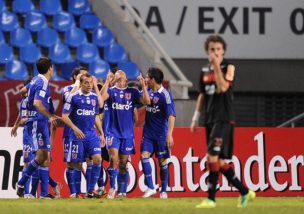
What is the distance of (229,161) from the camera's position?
58.2 feet

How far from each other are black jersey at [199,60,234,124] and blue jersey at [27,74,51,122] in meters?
3.43

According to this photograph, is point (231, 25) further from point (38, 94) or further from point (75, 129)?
point (38, 94)

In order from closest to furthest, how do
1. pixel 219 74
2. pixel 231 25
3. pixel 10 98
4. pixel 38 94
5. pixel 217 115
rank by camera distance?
pixel 219 74, pixel 217 115, pixel 38 94, pixel 10 98, pixel 231 25

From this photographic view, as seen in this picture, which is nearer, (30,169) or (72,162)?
(30,169)

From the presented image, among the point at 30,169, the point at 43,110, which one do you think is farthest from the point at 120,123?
the point at 43,110

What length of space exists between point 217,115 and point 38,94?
143 inches

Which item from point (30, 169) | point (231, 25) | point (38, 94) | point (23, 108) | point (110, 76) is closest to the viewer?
point (38, 94)

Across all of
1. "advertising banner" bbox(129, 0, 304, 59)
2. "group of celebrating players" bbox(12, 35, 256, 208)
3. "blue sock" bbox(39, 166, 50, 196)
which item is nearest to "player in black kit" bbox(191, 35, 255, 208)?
→ "group of celebrating players" bbox(12, 35, 256, 208)

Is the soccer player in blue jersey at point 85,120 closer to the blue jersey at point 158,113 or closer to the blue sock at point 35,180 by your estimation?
the blue sock at point 35,180

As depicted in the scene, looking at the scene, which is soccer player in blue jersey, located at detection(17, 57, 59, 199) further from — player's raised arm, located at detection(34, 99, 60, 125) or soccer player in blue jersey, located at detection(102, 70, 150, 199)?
soccer player in blue jersey, located at detection(102, 70, 150, 199)

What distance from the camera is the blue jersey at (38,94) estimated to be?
14.3m

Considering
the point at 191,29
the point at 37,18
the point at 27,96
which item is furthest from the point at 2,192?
the point at 191,29

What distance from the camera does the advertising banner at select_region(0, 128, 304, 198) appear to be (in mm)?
17719

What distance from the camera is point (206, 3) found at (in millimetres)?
24453
